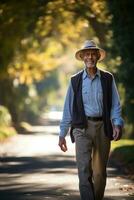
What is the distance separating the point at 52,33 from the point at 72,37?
5.02 feet

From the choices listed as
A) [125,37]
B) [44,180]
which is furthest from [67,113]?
[125,37]

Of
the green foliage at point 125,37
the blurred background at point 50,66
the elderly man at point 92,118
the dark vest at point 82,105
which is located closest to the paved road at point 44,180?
the blurred background at point 50,66

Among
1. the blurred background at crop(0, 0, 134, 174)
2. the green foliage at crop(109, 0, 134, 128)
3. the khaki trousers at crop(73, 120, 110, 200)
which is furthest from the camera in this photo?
the blurred background at crop(0, 0, 134, 174)

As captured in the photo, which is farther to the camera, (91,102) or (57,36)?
(57,36)

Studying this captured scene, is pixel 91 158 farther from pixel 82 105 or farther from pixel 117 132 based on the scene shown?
pixel 82 105

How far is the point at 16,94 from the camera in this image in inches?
1950

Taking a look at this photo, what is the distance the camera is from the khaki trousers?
9.38 metres

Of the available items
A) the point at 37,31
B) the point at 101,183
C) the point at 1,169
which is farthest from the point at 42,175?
the point at 37,31

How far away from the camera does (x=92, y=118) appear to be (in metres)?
9.62

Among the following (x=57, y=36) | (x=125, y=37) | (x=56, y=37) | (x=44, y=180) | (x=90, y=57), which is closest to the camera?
(x=90, y=57)

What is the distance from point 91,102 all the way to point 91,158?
766mm

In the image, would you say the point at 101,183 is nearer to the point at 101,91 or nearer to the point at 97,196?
the point at 97,196

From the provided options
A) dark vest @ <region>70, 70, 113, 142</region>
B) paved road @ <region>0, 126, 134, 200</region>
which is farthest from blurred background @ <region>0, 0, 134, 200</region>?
dark vest @ <region>70, 70, 113, 142</region>

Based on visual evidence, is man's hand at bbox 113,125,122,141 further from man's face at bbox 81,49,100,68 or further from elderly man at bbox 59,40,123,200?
man's face at bbox 81,49,100,68
